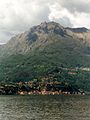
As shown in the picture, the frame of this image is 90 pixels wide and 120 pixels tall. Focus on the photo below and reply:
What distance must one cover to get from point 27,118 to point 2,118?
45.8 ft

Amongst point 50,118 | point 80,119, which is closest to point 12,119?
point 50,118

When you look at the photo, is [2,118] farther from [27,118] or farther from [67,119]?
[67,119]

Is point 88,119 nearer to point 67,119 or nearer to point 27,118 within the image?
point 67,119

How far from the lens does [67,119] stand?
579ft

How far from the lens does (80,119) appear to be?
174750mm

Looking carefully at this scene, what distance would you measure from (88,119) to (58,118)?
17.5 m

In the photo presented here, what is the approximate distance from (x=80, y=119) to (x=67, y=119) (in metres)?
7.21

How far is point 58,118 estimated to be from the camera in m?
182

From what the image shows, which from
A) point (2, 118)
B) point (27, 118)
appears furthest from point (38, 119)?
point (2, 118)

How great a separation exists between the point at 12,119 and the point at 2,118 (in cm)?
721

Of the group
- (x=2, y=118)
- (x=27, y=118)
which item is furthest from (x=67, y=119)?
(x=2, y=118)

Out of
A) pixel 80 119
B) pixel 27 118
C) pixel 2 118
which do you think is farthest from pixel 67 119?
pixel 2 118

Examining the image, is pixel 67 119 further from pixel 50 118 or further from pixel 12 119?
pixel 12 119

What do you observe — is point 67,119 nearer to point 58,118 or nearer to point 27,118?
point 58,118
